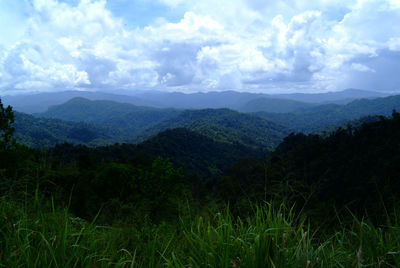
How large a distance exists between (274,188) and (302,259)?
1.28 metres

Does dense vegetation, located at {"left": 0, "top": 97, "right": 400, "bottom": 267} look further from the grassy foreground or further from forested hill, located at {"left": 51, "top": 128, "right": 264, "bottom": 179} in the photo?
forested hill, located at {"left": 51, "top": 128, "right": 264, "bottom": 179}

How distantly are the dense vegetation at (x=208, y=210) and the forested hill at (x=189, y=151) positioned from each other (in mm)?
10709

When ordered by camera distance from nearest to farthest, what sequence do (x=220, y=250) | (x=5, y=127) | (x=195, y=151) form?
(x=220, y=250)
(x=5, y=127)
(x=195, y=151)

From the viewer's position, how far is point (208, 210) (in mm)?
2639

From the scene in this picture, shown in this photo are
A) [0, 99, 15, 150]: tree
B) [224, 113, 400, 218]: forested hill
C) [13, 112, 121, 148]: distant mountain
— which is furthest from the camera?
[13, 112, 121, 148]: distant mountain

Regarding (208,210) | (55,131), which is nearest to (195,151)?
(208,210)

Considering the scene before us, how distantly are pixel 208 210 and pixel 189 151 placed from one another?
9653cm

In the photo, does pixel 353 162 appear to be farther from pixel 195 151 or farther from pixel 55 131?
pixel 55 131

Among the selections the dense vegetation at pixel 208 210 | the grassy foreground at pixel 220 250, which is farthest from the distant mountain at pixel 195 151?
the grassy foreground at pixel 220 250

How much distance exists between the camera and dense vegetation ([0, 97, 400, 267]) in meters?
1.51

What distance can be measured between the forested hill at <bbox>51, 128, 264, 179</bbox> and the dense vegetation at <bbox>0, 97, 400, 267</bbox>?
10709 millimetres

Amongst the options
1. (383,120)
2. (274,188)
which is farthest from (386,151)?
(274,188)

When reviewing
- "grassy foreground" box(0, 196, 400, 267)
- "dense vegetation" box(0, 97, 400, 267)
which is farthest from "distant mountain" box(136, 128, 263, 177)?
"grassy foreground" box(0, 196, 400, 267)

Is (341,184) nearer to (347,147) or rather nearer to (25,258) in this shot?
(347,147)
